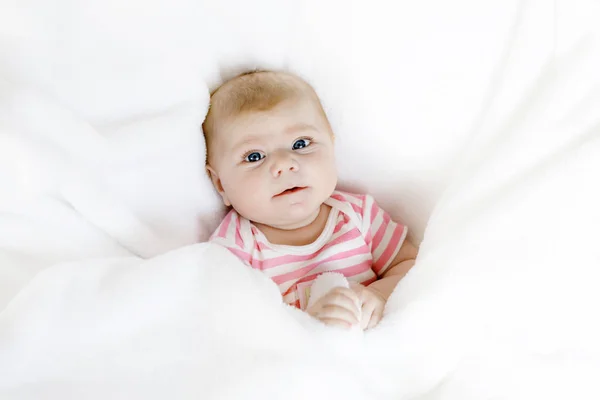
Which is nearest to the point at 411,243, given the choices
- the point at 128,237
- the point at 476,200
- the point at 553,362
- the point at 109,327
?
the point at 476,200

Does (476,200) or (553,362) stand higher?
(476,200)

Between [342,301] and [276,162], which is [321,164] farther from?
[342,301]

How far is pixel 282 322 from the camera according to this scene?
0.77m

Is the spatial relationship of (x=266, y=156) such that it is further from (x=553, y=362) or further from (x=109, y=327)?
(x=553, y=362)

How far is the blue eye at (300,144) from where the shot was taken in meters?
1.04

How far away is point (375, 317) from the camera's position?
0.86m

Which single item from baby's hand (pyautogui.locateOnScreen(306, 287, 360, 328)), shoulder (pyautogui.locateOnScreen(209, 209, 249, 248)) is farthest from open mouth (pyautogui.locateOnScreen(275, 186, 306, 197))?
baby's hand (pyautogui.locateOnScreen(306, 287, 360, 328))

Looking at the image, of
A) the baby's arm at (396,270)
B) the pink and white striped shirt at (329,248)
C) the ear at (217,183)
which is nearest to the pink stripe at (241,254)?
the pink and white striped shirt at (329,248)

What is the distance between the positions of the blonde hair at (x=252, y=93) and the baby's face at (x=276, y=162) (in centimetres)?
1

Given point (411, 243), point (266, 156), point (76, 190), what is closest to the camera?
point (76, 190)

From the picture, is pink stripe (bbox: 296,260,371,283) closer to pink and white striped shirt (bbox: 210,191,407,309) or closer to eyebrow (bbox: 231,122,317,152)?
pink and white striped shirt (bbox: 210,191,407,309)

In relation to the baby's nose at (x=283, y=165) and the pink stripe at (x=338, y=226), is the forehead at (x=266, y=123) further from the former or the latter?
the pink stripe at (x=338, y=226)

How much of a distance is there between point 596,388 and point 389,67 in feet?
1.83

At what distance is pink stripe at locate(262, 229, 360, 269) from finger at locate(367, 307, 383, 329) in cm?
20
